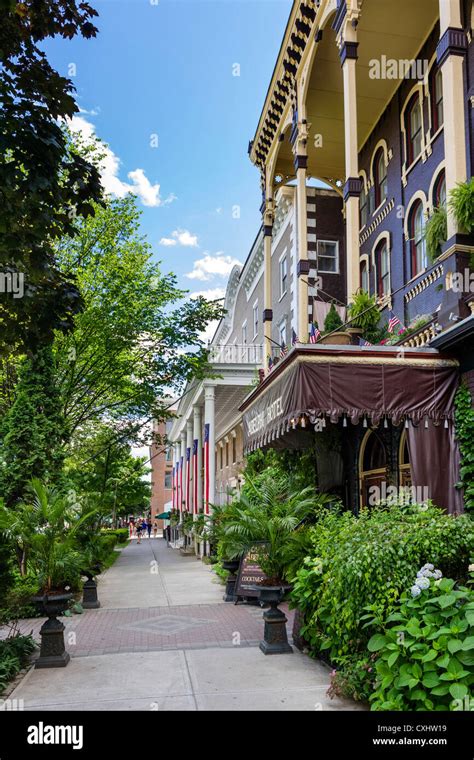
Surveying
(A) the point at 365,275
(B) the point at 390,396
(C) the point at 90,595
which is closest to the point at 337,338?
(B) the point at 390,396

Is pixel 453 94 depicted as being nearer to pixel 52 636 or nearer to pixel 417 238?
pixel 417 238

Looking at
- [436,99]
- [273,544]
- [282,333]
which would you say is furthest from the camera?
[282,333]

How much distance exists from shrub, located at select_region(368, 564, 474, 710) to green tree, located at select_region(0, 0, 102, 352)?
471 centimetres

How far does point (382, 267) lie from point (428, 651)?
44.0ft

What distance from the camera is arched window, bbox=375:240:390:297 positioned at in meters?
16.8

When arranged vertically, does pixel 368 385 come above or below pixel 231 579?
above

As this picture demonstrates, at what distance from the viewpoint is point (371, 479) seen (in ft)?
41.8

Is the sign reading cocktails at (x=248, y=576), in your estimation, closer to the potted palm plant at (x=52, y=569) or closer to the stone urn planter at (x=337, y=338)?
the potted palm plant at (x=52, y=569)

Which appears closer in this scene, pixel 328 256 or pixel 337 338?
pixel 337 338

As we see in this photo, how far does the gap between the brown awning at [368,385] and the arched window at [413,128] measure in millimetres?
7914

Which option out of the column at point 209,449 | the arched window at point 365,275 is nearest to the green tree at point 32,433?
the column at point 209,449

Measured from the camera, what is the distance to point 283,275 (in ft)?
85.0

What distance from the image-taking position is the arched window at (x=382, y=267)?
1681cm

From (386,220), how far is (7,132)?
12348 millimetres
